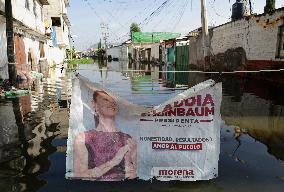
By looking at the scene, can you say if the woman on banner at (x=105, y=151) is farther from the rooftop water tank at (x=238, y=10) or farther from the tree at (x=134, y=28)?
the tree at (x=134, y=28)

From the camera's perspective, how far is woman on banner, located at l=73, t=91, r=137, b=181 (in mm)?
4531

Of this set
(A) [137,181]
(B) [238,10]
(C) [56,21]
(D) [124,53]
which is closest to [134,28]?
(D) [124,53]

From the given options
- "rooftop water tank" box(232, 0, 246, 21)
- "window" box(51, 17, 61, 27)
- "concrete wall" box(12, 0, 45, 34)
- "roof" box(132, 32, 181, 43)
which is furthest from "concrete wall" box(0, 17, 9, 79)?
"roof" box(132, 32, 181, 43)

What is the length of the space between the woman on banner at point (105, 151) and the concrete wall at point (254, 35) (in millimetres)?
14128

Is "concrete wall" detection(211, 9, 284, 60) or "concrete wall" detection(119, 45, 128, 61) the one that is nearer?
"concrete wall" detection(211, 9, 284, 60)

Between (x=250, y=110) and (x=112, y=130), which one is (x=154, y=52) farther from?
(x=112, y=130)

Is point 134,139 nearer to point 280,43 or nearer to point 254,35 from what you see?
point 280,43

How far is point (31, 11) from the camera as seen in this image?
90.7 ft

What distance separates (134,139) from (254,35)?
676 inches

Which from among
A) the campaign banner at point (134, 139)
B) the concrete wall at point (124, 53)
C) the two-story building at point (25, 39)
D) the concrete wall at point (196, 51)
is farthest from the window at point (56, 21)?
the campaign banner at point (134, 139)

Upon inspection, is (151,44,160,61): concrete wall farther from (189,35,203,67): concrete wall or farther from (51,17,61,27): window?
(189,35,203,67): concrete wall

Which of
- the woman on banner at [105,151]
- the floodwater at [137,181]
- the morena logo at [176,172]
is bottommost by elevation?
the floodwater at [137,181]

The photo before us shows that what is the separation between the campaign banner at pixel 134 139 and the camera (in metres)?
4.50

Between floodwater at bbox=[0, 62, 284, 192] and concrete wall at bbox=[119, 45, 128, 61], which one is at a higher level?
concrete wall at bbox=[119, 45, 128, 61]
